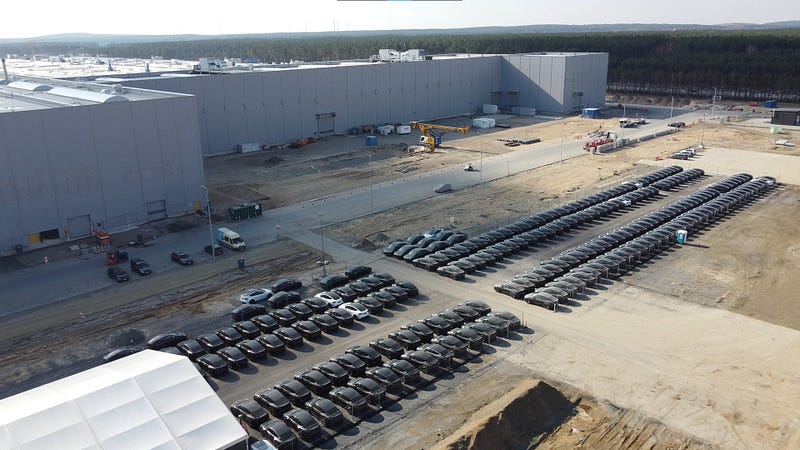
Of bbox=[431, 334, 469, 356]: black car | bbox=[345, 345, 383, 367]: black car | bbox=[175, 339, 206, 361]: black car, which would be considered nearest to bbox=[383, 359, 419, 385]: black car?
bbox=[345, 345, 383, 367]: black car

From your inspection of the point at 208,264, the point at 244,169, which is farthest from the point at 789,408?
the point at 244,169

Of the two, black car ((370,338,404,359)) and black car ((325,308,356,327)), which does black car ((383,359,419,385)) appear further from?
black car ((325,308,356,327))

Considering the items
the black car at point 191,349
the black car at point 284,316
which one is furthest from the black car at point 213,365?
the black car at point 284,316

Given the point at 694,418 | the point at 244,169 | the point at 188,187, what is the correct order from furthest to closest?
the point at 244,169
the point at 188,187
the point at 694,418

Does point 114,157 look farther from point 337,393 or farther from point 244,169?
point 337,393

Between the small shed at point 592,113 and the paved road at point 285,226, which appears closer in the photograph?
the paved road at point 285,226

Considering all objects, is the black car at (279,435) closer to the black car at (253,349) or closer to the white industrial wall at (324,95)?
the black car at (253,349)
